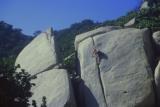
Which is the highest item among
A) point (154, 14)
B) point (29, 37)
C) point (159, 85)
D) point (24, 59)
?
point (29, 37)

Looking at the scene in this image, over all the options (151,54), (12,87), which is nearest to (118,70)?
(151,54)

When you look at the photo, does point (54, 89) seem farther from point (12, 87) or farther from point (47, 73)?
point (12, 87)

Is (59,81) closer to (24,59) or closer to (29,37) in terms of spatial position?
(24,59)

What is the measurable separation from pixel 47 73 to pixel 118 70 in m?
4.17

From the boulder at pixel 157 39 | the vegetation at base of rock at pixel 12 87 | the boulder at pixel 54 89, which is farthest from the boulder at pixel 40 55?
the vegetation at base of rock at pixel 12 87

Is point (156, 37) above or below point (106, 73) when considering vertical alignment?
above

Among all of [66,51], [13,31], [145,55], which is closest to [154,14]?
[66,51]

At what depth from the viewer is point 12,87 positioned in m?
12.5

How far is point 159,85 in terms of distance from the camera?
2136cm

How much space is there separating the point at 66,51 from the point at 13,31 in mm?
15909

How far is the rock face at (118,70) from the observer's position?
21328mm

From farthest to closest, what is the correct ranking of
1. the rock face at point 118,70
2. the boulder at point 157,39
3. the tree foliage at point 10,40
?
the tree foliage at point 10,40, the boulder at point 157,39, the rock face at point 118,70

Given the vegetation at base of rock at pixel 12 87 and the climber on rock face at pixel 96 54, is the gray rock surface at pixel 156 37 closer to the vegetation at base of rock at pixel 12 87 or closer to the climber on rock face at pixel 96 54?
the climber on rock face at pixel 96 54

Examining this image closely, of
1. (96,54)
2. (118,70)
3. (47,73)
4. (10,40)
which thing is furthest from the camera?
(10,40)
